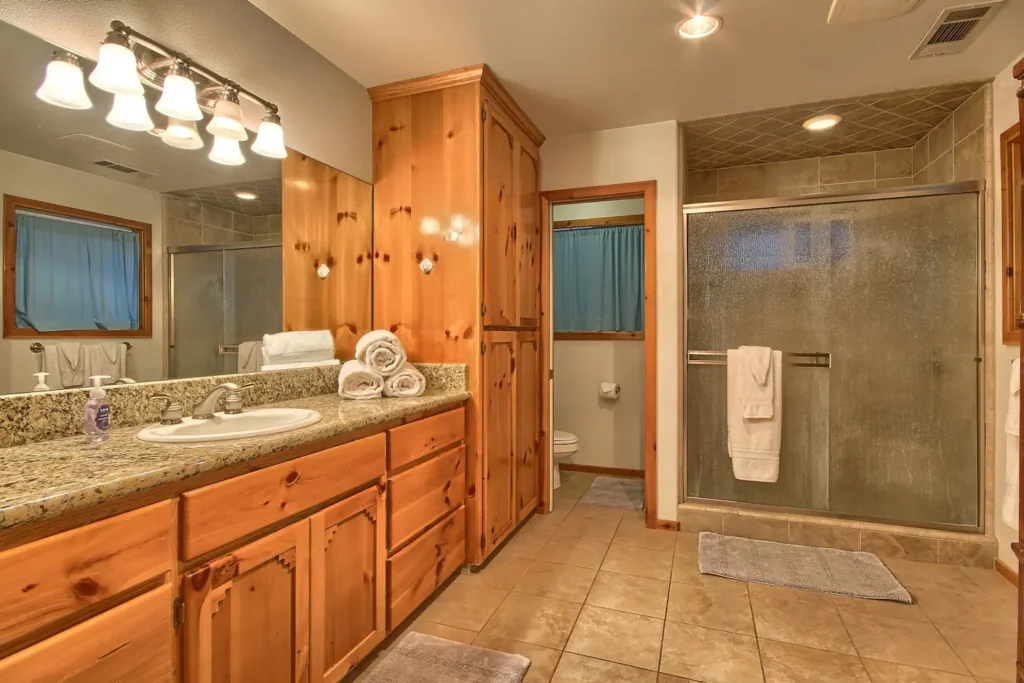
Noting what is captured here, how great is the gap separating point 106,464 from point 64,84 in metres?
1.06

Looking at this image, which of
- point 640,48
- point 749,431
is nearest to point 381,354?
point 640,48

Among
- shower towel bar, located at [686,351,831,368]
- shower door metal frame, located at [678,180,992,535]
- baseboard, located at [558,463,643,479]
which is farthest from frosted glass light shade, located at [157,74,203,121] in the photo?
baseboard, located at [558,463,643,479]

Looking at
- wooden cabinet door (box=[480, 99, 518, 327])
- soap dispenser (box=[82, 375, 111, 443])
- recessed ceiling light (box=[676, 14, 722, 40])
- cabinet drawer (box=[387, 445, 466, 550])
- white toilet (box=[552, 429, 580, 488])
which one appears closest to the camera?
soap dispenser (box=[82, 375, 111, 443])

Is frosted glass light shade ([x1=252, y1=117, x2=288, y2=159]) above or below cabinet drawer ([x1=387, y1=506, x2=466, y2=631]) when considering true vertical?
above

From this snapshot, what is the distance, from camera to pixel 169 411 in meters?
1.42

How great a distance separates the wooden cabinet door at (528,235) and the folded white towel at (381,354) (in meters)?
0.82

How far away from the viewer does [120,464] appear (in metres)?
0.96

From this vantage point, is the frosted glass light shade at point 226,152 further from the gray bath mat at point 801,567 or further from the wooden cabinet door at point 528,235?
the gray bath mat at point 801,567

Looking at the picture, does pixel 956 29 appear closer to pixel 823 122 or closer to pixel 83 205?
pixel 823 122

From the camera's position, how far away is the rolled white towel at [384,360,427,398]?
2.04 metres

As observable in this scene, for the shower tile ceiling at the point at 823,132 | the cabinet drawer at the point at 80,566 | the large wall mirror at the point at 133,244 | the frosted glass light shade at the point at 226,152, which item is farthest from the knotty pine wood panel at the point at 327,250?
the shower tile ceiling at the point at 823,132

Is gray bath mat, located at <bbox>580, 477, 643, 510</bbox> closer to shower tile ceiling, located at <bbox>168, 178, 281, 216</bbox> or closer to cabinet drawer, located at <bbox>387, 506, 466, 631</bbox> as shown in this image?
cabinet drawer, located at <bbox>387, 506, 466, 631</bbox>

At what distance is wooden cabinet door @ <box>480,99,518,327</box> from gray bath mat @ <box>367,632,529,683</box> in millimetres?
1299

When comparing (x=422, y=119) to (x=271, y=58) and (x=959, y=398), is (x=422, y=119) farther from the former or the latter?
(x=959, y=398)
